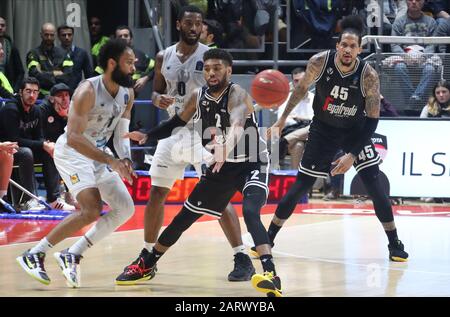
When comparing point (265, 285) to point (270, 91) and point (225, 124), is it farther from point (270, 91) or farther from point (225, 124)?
point (270, 91)

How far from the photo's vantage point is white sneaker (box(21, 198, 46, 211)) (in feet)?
39.2

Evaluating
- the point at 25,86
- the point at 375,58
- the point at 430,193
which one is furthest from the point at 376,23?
the point at 25,86

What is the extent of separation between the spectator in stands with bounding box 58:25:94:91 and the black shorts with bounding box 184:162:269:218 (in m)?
7.34

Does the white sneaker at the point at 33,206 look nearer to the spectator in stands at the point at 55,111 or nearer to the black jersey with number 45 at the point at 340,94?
the spectator in stands at the point at 55,111

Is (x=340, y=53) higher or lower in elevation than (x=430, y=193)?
higher

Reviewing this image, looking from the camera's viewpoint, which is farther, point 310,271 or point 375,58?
point 375,58

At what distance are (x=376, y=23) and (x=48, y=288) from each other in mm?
9908

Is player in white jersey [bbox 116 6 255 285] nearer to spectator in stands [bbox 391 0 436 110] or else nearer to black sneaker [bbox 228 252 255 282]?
black sneaker [bbox 228 252 255 282]

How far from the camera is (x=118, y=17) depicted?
16734mm

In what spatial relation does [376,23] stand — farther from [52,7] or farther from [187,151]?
[187,151]

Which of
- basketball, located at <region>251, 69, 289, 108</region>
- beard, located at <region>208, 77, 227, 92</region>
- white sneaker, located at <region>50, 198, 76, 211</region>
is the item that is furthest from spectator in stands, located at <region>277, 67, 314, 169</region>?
beard, located at <region>208, 77, 227, 92</region>
